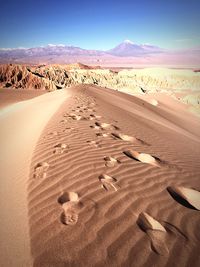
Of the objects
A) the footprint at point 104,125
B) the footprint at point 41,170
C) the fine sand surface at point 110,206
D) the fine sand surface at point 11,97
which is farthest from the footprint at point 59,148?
the fine sand surface at point 11,97

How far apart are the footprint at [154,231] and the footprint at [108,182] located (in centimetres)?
49

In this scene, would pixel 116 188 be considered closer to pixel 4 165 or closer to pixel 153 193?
pixel 153 193

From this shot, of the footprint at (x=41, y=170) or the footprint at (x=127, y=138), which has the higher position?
the footprint at (x=41, y=170)

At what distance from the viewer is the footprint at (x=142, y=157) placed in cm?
350

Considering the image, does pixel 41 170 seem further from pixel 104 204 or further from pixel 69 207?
pixel 104 204

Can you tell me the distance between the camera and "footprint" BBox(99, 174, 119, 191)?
256cm

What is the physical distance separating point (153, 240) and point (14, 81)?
86.3 feet

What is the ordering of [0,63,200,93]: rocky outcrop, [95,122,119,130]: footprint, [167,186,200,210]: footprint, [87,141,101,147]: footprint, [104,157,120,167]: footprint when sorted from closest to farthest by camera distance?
[167,186,200,210]: footprint, [104,157,120,167]: footprint, [87,141,101,147]: footprint, [95,122,119,130]: footprint, [0,63,200,93]: rocky outcrop

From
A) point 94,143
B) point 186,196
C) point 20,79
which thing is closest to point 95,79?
point 20,79

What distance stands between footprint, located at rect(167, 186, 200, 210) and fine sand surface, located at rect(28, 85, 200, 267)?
0.01m

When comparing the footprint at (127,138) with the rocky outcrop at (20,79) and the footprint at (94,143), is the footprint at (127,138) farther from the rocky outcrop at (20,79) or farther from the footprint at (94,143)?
the rocky outcrop at (20,79)

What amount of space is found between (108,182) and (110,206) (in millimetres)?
430

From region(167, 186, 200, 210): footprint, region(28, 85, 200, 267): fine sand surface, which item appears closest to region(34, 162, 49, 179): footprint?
region(28, 85, 200, 267): fine sand surface

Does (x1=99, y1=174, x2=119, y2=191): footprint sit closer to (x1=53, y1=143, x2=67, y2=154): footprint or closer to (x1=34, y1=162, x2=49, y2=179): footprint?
(x1=34, y1=162, x2=49, y2=179): footprint
